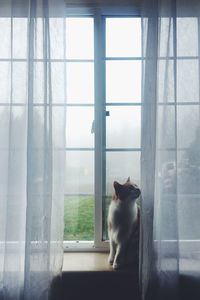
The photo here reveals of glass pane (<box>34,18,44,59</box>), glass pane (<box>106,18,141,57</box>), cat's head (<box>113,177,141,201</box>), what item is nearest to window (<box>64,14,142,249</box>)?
glass pane (<box>106,18,141,57</box>)

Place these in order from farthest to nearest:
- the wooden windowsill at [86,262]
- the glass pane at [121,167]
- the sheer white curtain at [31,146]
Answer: the glass pane at [121,167] → the wooden windowsill at [86,262] → the sheer white curtain at [31,146]

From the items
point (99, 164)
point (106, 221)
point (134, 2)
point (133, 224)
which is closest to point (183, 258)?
point (133, 224)

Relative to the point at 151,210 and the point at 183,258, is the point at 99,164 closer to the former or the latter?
the point at 151,210

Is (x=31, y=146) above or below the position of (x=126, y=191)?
above

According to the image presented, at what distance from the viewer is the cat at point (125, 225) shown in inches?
66.1

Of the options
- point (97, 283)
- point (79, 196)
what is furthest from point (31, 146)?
point (97, 283)

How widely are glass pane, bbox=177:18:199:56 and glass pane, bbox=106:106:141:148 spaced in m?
0.37

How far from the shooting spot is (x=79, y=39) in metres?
1.86

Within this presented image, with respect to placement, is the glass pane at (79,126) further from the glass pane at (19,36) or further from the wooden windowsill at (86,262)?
the wooden windowsill at (86,262)

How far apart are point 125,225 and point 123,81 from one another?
0.73m

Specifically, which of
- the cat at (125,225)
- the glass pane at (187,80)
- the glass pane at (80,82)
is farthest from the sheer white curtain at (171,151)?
the glass pane at (80,82)

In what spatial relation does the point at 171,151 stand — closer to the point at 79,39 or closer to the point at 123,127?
the point at 123,127

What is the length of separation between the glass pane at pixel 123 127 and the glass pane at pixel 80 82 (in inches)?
5.2

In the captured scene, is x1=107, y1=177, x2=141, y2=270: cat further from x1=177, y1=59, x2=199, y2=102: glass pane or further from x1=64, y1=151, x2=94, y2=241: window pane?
x1=177, y1=59, x2=199, y2=102: glass pane
